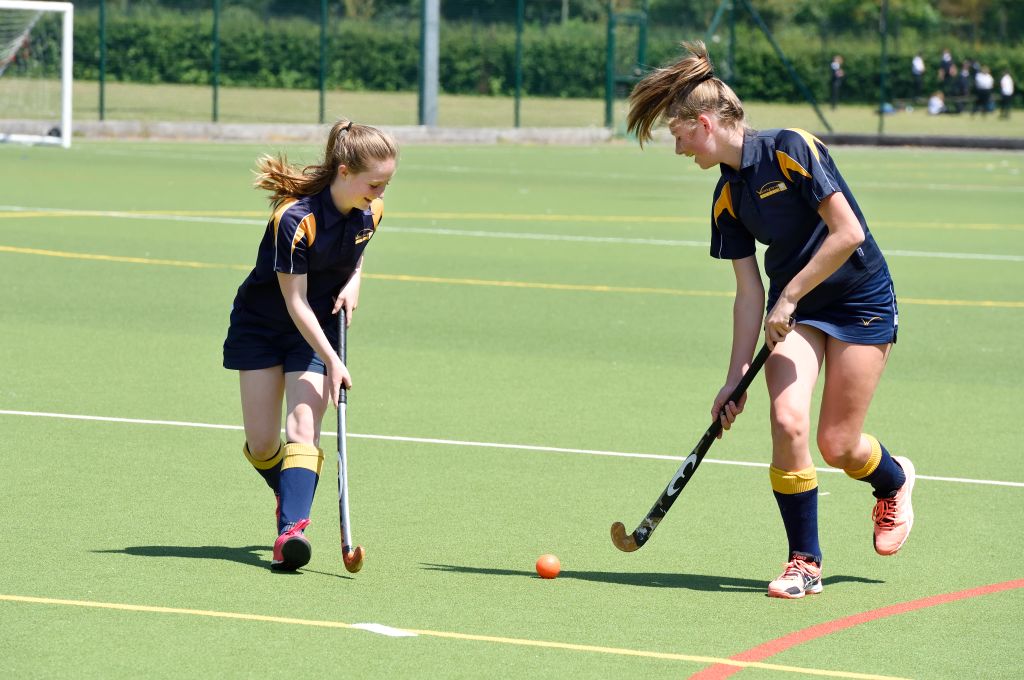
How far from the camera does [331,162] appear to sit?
609cm

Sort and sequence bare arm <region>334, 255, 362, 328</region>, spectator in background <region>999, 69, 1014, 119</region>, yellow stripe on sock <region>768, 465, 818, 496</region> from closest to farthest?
yellow stripe on sock <region>768, 465, 818, 496</region>, bare arm <region>334, 255, 362, 328</region>, spectator in background <region>999, 69, 1014, 119</region>

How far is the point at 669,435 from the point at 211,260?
7.48 m

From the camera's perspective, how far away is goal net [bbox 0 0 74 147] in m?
28.0

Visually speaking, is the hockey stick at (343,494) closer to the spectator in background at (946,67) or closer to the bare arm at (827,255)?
the bare arm at (827,255)

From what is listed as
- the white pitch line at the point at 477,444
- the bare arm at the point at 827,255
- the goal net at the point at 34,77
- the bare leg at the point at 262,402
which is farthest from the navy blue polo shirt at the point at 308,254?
the goal net at the point at 34,77

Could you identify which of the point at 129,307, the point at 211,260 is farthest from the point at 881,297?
the point at 211,260

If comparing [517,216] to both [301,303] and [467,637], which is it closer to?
[301,303]

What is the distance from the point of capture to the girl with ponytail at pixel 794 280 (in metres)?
5.79

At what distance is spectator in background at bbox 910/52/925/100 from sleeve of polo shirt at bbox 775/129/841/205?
→ 45.7 meters

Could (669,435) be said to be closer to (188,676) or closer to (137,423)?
(137,423)

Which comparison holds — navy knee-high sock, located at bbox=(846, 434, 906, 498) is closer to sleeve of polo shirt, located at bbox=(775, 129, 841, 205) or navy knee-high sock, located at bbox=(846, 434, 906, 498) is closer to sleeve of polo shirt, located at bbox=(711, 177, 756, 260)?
sleeve of polo shirt, located at bbox=(711, 177, 756, 260)

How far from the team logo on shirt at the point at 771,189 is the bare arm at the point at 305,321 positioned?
Result: 1.52 metres

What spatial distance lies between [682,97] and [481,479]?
2374 millimetres

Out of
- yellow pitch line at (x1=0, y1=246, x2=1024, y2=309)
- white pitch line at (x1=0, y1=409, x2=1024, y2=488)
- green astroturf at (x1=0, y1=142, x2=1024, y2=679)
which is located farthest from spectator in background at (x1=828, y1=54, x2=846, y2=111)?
white pitch line at (x1=0, y1=409, x2=1024, y2=488)
